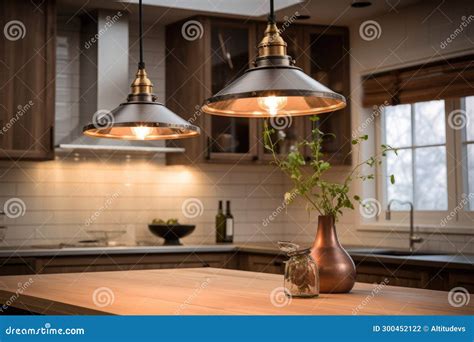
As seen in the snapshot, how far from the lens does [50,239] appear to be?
17.4 ft

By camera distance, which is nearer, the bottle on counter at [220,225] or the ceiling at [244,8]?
the ceiling at [244,8]

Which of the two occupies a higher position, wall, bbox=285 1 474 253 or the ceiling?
the ceiling

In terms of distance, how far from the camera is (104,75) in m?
5.21

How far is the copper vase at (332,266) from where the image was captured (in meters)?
2.62

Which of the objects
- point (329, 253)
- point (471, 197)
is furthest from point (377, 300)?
point (471, 197)

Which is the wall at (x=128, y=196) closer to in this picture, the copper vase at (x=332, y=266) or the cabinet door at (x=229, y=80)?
the cabinet door at (x=229, y=80)

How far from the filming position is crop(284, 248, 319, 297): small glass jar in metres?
2.46

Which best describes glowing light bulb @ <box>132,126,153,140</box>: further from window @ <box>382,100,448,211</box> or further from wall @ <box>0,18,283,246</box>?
window @ <box>382,100,448,211</box>

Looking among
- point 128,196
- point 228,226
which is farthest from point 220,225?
point 128,196

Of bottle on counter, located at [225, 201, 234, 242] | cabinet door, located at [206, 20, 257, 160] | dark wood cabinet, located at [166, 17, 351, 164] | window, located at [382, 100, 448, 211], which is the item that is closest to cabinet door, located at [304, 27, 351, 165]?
dark wood cabinet, located at [166, 17, 351, 164]

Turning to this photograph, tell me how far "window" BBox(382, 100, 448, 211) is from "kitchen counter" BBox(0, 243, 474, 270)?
492 mm

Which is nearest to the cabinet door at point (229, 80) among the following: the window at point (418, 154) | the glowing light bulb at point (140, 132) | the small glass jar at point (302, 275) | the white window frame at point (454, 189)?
the window at point (418, 154)

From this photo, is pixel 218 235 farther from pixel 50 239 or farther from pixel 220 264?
pixel 50 239

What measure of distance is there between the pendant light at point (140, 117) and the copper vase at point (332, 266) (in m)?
0.69
